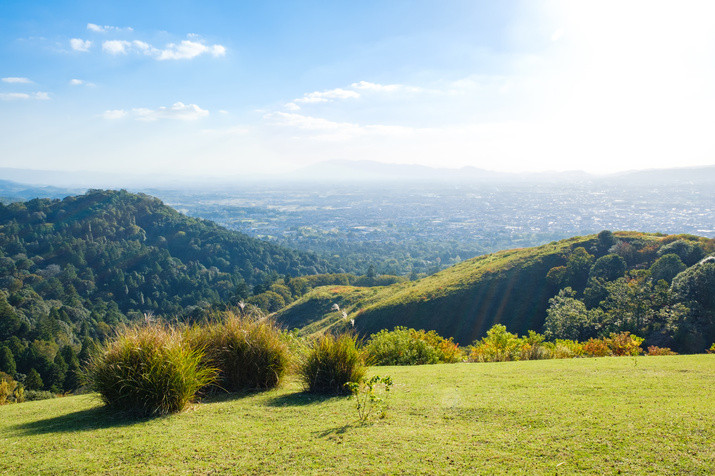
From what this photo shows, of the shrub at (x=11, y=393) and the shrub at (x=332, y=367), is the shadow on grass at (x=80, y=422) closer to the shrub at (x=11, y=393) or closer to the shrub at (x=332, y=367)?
the shrub at (x=332, y=367)

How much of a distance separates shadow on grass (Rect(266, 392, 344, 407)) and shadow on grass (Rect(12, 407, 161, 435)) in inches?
67.3

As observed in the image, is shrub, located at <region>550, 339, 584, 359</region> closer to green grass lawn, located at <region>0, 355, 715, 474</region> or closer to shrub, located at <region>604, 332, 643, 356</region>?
shrub, located at <region>604, 332, 643, 356</region>

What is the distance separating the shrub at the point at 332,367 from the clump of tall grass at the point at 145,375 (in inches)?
69.1

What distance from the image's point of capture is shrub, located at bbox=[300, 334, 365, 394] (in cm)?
630

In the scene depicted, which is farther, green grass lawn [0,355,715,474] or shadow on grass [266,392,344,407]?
shadow on grass [266,392,344,407]

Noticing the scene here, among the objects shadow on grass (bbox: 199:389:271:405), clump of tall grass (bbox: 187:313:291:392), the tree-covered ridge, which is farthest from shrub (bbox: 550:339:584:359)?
the tree-covered ridge

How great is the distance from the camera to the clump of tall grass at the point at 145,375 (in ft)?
17.2

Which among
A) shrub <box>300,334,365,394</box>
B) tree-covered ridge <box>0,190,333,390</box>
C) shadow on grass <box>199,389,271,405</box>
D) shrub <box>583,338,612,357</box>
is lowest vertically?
tree-covered ridge <box>0,190,333,390</box>

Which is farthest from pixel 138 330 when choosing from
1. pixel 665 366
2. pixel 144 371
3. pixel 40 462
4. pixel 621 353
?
pixel 621 353

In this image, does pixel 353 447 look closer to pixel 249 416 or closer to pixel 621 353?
pixel 249 416

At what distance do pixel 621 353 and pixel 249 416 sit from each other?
1233cm

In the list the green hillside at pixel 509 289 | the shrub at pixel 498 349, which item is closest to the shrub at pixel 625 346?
the shrub at pixel 498 349

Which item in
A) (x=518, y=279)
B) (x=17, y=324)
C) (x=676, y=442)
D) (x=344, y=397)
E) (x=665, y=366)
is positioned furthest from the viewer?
(x=17, y=324)

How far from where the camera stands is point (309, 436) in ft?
14.5
